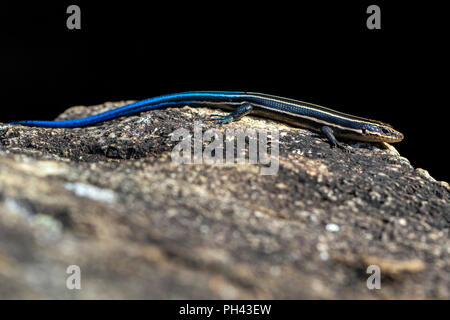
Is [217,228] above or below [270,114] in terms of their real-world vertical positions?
below

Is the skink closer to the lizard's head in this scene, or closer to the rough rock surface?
the lizard's head

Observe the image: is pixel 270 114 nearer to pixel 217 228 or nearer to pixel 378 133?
pixel 378 133

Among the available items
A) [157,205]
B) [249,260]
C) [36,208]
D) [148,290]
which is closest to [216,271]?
[249,260]

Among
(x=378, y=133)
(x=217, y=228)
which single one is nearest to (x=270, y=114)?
(x=378, y=133)

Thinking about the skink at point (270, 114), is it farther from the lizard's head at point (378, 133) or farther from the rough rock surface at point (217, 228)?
the rough rock surface at point (217, 228)

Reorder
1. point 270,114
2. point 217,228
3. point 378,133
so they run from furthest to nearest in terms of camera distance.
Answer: point 270,114, point 378,133, point 217,228

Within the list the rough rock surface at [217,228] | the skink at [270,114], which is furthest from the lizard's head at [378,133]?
the rough rock surface at [217,228]
